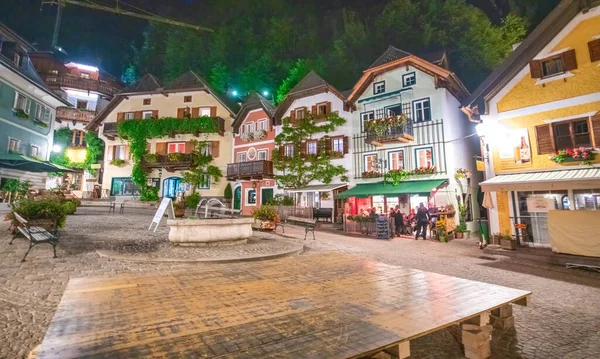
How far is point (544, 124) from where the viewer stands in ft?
42.9

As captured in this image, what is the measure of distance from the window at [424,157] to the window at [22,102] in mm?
28747

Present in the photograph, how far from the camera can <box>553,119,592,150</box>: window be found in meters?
12.2

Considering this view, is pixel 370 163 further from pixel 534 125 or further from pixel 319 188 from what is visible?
pixel 534 125

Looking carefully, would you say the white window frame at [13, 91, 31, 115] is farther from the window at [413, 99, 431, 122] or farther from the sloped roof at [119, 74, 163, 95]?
the window at [413, 99, 431, 122]

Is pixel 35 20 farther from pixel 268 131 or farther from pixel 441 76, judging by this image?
pixel 441 76

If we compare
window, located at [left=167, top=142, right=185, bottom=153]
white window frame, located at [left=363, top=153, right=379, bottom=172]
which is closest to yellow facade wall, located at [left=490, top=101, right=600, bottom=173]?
white window frame, located at [left=363, top=153, right=379, bottom=172]

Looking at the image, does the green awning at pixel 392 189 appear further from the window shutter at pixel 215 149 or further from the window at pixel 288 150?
the window shutter at pixel 215 149

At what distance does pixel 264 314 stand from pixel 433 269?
6976 millimetres

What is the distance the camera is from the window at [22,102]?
20875 mm

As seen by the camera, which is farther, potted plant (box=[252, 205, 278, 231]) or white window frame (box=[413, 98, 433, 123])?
white window frame (box=[413, 98, 433, 123])

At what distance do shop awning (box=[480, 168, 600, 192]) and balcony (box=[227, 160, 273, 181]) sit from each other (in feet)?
55.7

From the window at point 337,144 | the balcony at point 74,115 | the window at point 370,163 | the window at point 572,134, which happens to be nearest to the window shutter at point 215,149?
the window at point 337,144

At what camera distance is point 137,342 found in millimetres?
2586

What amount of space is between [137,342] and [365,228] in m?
15.3
